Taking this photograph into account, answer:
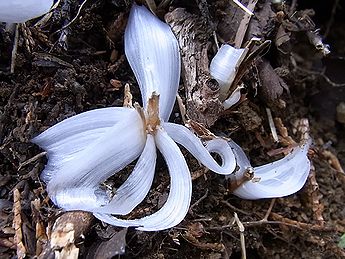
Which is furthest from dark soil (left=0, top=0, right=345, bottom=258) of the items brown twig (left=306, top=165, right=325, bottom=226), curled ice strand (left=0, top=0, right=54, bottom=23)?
curled ice strand (left=0, top=0, right=54, bottom=23)

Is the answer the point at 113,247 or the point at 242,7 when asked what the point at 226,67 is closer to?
the point at 242,7

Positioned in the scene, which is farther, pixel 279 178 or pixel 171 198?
pixel 279 178

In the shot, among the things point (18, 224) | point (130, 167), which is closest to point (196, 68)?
point (130, 167)

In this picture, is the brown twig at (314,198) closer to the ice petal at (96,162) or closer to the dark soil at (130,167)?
the dark soil at (130,167)

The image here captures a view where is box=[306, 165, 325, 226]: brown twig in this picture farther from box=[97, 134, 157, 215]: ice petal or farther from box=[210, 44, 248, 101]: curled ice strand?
box=[97, 134, 157, 215]: ice petal

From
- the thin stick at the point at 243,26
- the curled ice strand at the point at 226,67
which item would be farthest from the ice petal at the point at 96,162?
the thin stick at the point at 243,26
